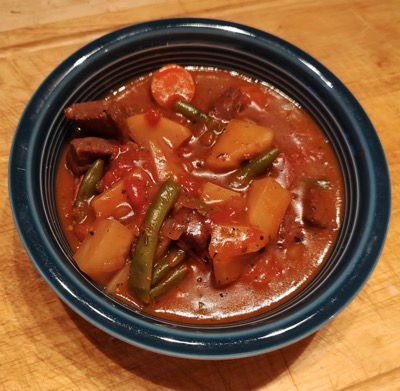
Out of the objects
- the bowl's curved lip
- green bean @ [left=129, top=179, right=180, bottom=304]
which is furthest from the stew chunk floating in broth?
the bowl's curved lip

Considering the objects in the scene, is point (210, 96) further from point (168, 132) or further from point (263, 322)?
point (263, 322)

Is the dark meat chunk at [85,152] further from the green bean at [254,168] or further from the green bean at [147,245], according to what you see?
the green bean at [254,168]

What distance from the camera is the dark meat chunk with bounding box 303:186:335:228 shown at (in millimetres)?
2637

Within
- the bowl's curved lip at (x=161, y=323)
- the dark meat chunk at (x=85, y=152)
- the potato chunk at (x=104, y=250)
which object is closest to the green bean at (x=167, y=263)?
the potato chunk at (x=104, y=250)

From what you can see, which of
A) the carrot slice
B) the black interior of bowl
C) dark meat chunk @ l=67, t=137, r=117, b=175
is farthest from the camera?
the carrot slice

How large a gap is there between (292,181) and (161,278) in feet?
3.20

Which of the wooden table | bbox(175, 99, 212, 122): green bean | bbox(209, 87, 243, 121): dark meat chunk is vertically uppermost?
bbox(209, 87, 243, 121): dark meat chunk

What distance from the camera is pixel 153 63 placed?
10.2ft

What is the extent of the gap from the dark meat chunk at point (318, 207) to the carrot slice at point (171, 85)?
998 mm

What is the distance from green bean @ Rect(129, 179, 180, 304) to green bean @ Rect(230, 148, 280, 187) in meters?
0.45

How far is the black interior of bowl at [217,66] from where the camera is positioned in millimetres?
2457

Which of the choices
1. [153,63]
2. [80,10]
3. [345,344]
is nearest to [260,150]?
[153,63]

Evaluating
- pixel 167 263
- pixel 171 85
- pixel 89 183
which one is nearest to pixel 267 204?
pixel 167 263

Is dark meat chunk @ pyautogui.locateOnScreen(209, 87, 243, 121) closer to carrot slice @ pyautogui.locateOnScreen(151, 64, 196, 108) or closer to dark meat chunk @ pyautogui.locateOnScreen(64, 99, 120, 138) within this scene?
carrot slice @ pyautogui.locateOnScreen(151, 64, 196, 108)
